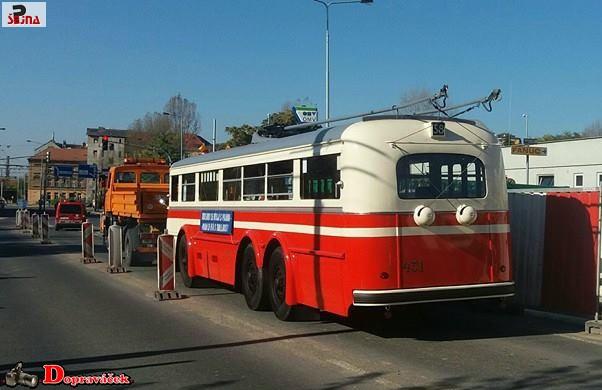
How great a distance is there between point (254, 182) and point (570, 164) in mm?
28030

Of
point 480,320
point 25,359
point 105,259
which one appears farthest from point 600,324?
point 105,259

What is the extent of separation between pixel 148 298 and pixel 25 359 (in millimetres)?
4949

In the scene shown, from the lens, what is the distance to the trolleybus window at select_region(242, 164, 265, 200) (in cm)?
1073

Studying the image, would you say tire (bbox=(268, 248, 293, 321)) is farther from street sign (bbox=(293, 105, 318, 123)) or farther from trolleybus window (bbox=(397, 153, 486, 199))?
street sign (bbox=(293, 105, 318, 123))

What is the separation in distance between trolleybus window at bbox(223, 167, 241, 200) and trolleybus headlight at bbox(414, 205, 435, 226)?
4.24 metres

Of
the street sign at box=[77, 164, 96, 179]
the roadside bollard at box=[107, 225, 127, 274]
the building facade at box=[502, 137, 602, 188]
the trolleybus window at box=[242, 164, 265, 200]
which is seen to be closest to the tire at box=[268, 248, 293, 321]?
the trolleybus window at box=[242, 164, 265, 200]

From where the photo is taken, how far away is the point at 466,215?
8.44 m

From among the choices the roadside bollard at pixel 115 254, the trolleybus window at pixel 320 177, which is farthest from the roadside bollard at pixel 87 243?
the trolleybus window at pixel 320 177

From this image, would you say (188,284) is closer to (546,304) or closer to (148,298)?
(148,298)

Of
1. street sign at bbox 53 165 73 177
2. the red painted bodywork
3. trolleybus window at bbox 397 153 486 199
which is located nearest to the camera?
the red painted bodywork

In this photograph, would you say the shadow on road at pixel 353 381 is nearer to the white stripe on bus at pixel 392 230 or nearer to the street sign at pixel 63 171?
the white stripe on bus at pixel 392 230

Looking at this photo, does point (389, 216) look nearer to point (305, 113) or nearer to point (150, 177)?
point (150, 177)

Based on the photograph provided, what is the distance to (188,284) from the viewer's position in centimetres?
1427

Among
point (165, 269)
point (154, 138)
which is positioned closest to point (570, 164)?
point (165, 269)
